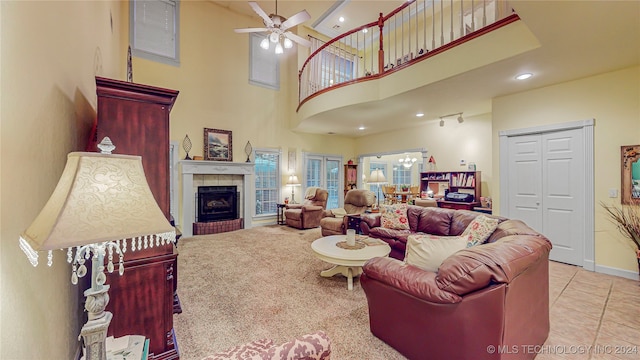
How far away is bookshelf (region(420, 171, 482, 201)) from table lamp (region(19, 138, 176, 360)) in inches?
245

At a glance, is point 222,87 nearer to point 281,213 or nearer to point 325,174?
point 281,213

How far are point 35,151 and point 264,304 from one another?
87.2 inches

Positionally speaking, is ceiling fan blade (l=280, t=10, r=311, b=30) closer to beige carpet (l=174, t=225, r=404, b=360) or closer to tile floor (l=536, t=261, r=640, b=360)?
beige carpet (l=174, t=225, r=404, b=360)

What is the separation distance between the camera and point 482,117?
5.79 metres

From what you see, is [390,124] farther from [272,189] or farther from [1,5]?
[1,5]

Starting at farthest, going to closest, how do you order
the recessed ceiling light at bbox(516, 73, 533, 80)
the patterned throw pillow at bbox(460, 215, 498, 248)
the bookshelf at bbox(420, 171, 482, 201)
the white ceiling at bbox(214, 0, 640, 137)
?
the bookshelf at bbox(420, 171, 482, 201)
the recessed ceiling light at bbox(516, 73, 533, 80)
the patterned throw pillow at bbox(460, 215, 498, 248)
the white ceiling at bbox(214, 0, 640, 137)

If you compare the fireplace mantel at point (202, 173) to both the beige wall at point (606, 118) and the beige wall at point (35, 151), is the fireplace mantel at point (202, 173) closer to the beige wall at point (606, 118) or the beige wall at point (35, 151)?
the beige wall at point (35, 151)

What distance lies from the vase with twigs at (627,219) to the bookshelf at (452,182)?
2.19 meters

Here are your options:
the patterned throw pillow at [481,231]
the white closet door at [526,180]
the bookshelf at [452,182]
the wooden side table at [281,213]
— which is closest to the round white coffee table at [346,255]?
the patterned throw pillow at [481,231]

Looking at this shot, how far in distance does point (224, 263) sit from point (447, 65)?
14.3 feet

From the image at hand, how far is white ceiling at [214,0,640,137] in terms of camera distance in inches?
90.0

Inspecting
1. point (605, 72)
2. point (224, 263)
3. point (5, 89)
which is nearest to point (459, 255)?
point (5, 89)

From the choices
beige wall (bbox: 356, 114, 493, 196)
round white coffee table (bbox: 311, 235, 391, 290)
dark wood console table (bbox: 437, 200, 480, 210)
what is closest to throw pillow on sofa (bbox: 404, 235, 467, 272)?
round white coffee table (bbox: 311, 235, 391, 290)

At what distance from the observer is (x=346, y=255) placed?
284 centimetres
